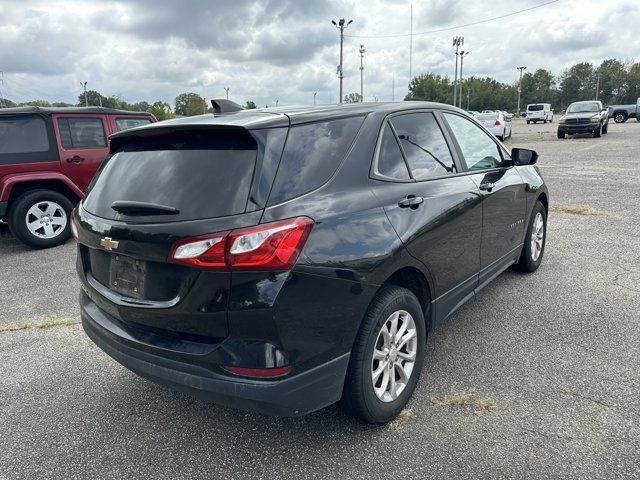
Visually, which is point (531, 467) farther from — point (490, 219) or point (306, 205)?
point (490, 219)

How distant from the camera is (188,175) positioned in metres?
2.30

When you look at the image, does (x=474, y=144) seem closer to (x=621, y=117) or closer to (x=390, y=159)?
(x=390, y=159)

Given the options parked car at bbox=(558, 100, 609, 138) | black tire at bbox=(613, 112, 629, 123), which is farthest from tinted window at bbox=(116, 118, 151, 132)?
black tire at bbox=(613, 112, 629, 123)

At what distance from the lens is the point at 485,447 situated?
7.98 ft

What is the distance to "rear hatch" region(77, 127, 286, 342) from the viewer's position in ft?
6.89

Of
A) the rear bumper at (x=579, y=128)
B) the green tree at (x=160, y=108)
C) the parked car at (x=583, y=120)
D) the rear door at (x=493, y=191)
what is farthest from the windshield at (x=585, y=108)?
the green tree at (x=160, y=108)

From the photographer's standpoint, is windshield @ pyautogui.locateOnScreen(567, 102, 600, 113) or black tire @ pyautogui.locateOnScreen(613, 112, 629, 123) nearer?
windshield @ pyautogui.locateOnScreen(567, 102, 600, 113)

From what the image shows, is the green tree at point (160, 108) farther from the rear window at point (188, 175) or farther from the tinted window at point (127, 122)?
the rear window at point (188, 175)

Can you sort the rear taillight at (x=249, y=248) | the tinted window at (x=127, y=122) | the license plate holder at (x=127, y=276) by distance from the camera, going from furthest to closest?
the tinted window at (x=127, y=122) < the license plate holder at (x=127, y=276) < the rear taillight at (x=249, y=248)

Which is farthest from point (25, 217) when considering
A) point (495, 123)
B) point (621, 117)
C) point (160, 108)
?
point (160, 108)

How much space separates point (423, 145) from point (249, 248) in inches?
66.0

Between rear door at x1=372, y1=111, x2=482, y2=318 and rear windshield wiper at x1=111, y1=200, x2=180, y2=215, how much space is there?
107 cm

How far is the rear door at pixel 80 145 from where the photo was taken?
7.10 metres

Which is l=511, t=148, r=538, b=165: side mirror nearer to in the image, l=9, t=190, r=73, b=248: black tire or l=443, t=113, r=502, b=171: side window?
l=443, t=113, r=502, b=171: side window
